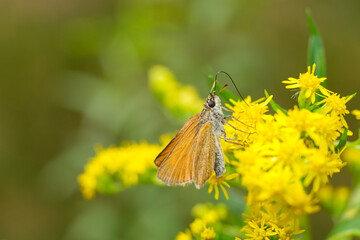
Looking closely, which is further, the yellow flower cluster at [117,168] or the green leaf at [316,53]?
the yellow flower cluster at [117,168]

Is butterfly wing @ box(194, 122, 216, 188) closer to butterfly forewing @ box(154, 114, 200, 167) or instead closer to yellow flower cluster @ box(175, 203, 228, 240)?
butterfly forewing @ box(154, 114, 200, 167)

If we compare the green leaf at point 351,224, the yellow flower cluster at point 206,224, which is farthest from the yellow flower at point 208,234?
the green leaf at point 351,224

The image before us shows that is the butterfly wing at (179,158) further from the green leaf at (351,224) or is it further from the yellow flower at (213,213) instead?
the green leaf at (351,224)

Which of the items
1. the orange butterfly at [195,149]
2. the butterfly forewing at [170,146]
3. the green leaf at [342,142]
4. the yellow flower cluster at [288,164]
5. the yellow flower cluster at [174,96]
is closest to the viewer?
the yellow flower cluster at [288,164]

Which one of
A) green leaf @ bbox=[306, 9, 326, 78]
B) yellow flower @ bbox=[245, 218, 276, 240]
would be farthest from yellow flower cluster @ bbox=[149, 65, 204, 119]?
yellow flower @ bbox=[245, 218, 276, 240]

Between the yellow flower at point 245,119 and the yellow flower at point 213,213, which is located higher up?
the yellow flower at point 245,119

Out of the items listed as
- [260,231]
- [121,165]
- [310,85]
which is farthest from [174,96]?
Answer: [260,231]

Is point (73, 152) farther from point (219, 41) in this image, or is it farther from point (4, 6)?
point (4, 6)
